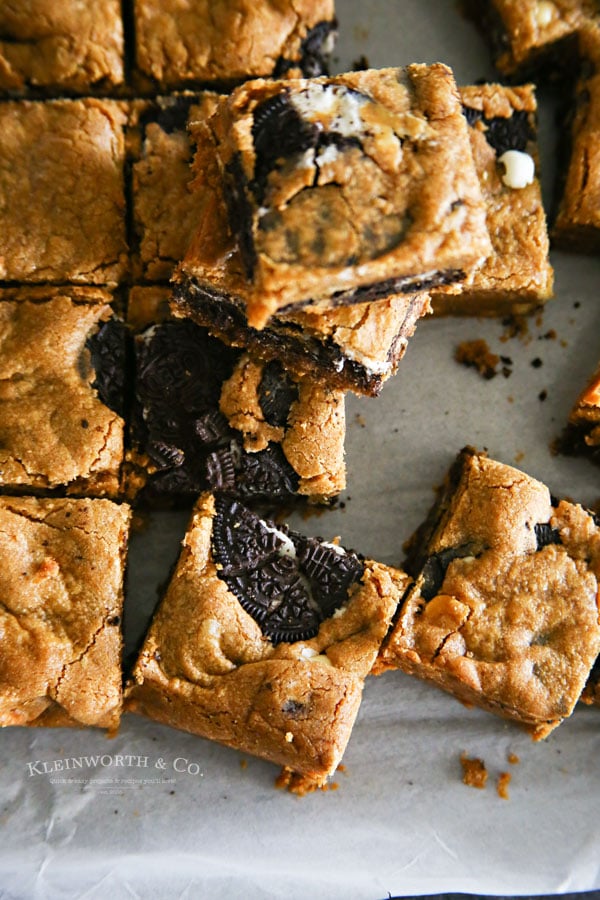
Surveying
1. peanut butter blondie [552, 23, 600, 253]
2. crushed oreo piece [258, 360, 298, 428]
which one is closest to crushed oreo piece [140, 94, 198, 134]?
crushed oreo piece [258, 360, 298, 428]

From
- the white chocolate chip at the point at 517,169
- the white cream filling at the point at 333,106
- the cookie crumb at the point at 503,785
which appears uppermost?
the white chocolate chip at the point at 517,169

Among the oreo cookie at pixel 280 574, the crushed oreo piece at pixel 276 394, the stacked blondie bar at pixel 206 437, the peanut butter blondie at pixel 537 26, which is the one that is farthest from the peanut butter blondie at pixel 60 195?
the peanut butter blondie at pixel 537 26

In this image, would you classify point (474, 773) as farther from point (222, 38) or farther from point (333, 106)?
point (222, 38)

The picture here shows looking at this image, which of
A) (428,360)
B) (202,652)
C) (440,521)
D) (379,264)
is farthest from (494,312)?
(202,652)

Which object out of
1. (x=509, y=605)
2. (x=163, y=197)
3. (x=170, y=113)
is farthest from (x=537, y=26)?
(x=509, y=605)

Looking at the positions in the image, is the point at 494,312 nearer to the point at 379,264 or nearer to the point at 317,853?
the point at 379,264

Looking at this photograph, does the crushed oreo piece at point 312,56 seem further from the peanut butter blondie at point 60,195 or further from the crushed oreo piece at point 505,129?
the peanut butter blondie at point 60,195
